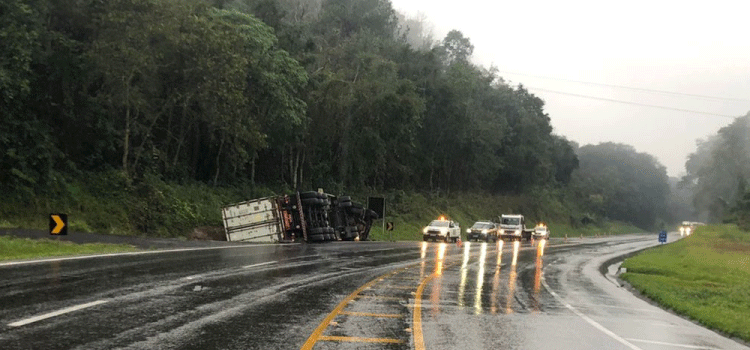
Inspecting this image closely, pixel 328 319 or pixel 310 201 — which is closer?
pixel 328 319

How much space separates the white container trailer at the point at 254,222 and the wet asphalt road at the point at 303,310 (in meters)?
14.0

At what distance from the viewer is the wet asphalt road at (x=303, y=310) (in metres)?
9.68

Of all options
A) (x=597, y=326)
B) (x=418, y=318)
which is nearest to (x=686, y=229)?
(x=597, y=326)

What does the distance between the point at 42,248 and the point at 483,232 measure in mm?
Result: 42605

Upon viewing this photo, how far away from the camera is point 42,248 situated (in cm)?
2175

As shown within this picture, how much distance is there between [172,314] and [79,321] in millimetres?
1521

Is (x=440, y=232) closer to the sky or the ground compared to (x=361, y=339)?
closer to the sky

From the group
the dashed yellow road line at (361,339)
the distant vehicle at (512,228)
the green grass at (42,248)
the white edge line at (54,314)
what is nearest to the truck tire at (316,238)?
the green grass at (42,248)

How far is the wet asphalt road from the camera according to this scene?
9.68 meters

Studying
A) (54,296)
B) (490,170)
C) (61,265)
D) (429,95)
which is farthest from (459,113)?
(54,296)

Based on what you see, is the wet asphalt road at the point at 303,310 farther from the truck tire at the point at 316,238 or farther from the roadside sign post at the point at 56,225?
the truck tire at the point at 316,238

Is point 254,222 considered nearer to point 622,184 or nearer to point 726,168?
point 726,168

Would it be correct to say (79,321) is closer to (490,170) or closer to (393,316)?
(393,316)

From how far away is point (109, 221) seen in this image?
3381 centimetres
